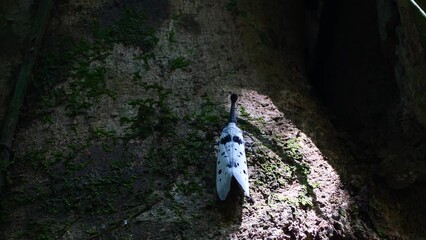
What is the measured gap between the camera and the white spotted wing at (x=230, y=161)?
1.62 m

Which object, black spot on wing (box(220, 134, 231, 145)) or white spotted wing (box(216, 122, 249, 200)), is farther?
black spot on wing (box(220, 134, 231, 145))

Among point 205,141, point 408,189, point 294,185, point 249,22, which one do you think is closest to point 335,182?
point 294,185

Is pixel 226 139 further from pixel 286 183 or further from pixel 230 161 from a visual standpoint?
pixel 286 183

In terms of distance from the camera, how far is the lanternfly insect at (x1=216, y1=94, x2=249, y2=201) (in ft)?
5.30

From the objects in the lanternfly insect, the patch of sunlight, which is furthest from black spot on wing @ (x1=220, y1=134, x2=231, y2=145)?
the patch of sunlight

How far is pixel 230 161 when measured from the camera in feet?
5.45

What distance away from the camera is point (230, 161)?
1661 millimetres

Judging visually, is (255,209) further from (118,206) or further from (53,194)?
(53,194)

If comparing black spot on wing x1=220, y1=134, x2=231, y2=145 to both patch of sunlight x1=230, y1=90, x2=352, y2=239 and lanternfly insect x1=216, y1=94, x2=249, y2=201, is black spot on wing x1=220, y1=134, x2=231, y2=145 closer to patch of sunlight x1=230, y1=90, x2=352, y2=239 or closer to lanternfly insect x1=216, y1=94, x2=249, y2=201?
lanternfly insect x1=216, y1=94, x2=249, y2=201

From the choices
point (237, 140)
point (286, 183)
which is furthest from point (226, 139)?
point (286, 183)

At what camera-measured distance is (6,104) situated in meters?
1.89

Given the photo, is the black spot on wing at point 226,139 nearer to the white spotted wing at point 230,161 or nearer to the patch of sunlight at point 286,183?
the white spotted wing at point 230,161

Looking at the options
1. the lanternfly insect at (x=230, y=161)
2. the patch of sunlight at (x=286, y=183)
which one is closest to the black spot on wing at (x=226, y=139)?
the lanternfly insect at (x=230, y=161)

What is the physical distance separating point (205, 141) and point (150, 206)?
310mm
